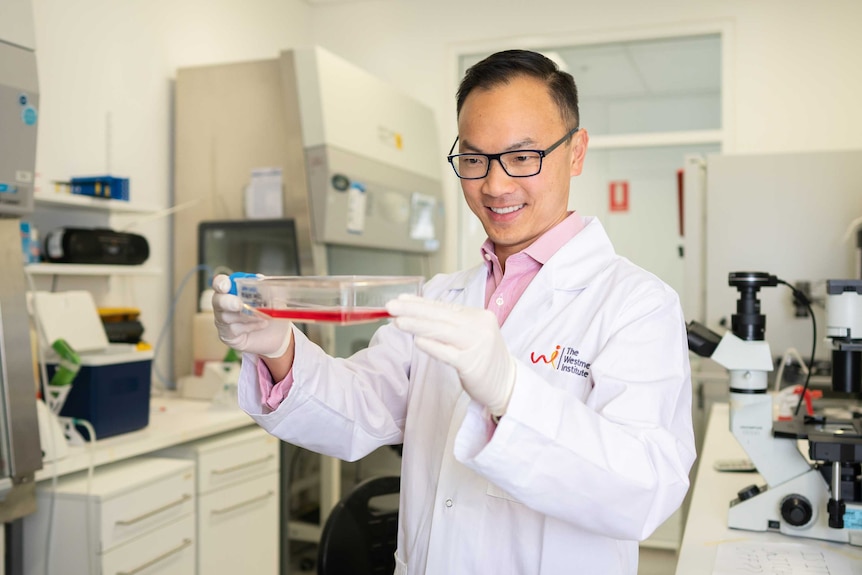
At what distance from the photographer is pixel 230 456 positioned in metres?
2.52

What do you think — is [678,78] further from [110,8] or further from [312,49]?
[110,8]

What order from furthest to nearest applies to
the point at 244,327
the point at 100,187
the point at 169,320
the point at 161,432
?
the point at 169,320 < the point at 100,187 < the point at 161,432 < the point at 244,327

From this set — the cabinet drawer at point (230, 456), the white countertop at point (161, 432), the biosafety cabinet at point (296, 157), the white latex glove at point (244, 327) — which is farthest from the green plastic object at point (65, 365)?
the white latex glove at point (244, 327)

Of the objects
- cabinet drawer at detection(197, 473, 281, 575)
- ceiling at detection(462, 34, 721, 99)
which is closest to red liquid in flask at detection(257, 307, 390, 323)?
cabinet drawer at detection(197, 473, 281, 575)

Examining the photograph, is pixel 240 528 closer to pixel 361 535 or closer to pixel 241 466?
pixel 241 466

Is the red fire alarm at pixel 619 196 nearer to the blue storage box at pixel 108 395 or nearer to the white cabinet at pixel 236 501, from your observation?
the white cabinet at pixel 236 501

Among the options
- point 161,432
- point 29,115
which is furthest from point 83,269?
point 29,115

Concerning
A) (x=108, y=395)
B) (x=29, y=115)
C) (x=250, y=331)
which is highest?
(x=29, y=115)

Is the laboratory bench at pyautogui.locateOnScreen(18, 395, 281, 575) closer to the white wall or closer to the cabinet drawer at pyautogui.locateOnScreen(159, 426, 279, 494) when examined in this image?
the cabinet drawer at pyautogui.locateOnScreen(159, 426, 279, 494)

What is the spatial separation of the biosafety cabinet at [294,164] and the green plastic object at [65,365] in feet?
2.92

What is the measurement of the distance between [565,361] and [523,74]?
423 millimetres

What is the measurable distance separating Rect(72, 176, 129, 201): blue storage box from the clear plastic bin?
2007 mm

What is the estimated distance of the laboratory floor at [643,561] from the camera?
3168 mm

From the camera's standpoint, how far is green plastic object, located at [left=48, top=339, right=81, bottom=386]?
2227 millimetres
